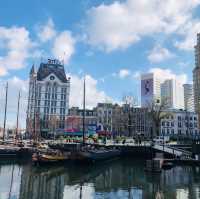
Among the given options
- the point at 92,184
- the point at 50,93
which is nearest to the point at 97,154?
the point at 92,184

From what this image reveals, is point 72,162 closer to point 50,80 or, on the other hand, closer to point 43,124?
point 43,124

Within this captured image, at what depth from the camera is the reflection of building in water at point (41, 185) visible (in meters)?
25.4

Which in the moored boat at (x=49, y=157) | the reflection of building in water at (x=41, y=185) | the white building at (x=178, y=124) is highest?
the white building at (x=178, y=124)

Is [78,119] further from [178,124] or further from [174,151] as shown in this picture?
[174,151]

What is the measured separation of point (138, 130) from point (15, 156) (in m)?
79.0

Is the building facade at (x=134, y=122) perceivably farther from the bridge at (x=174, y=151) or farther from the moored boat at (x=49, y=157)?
the moored boat at (x=49, y=157)

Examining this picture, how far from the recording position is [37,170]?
40.8 meters

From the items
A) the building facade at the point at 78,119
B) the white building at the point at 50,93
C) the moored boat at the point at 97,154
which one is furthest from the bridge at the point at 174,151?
the white building at the point at 50,93

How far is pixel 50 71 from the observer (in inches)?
5910

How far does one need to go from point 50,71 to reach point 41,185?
407 feet

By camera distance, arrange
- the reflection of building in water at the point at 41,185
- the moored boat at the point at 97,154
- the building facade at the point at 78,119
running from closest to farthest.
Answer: the reflection of building in water at the point at 41,185 < the moored boat at the point at 97,154 < the building facade at the point at 78,119

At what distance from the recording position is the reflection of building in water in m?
25.4

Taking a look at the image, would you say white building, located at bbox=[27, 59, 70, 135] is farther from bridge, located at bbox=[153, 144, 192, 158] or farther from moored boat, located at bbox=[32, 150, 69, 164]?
moored boat, located at bbox=[32, 150, 69, 164]

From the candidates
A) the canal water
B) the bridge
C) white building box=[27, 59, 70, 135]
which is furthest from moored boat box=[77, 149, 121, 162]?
white building box=[27, 59, 70, 135]
